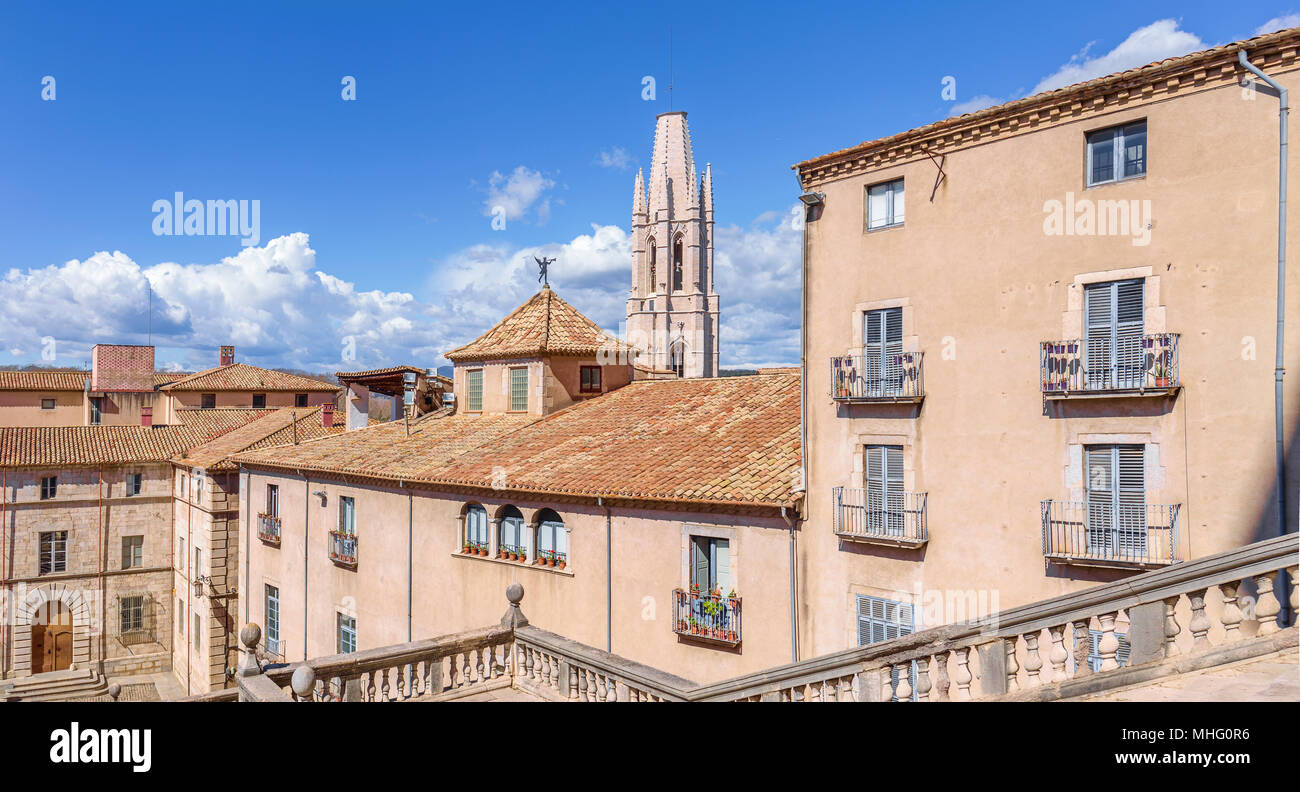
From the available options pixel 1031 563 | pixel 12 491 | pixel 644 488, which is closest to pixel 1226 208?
pixel 1031 563

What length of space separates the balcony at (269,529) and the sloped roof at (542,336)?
9.55 m

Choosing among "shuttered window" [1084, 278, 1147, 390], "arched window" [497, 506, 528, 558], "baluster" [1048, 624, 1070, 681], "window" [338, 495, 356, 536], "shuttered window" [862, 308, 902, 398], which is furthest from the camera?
"window" [338, 495, 356, 536]

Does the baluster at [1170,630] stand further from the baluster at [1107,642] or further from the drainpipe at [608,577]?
the drainpipe at [608,577]

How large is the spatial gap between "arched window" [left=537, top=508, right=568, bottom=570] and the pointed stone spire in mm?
103279

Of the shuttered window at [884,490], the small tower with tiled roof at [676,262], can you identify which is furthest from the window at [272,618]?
the small tower with tiled roof at [676,262]

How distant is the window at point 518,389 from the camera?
3069 centimetres

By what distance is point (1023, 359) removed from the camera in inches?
579

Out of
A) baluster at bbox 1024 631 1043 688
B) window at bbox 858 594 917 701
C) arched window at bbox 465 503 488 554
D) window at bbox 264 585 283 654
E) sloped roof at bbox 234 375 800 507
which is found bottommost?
window at bbox 264 585 283 654

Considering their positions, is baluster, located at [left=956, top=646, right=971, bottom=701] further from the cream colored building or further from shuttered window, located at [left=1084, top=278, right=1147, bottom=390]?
shuttered window, located at [left=1084, top=278, right=1147, bottom=390]

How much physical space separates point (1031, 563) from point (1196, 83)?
27.1 ft

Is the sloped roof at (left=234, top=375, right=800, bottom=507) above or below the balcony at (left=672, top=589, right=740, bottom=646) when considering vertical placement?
above

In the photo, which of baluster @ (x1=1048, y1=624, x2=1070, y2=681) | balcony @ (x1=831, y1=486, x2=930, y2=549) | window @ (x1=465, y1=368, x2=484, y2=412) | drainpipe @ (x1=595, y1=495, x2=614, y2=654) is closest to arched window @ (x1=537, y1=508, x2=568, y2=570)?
drainpipe @ (x1=595, y1=495, x2=614, y2=654)

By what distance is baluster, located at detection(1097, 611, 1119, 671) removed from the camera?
299 inches
